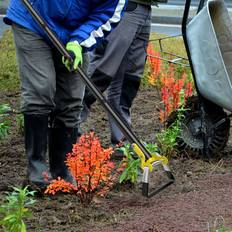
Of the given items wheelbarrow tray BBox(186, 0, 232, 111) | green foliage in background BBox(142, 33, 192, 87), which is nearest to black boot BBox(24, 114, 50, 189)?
wheelbarrow tray BBox(186, 0, 232, 111)

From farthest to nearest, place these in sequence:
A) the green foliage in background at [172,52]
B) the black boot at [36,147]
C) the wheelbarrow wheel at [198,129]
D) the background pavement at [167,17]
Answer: the background pavement at [167,17] → the green foliage in background at [172,52] → the wheelbarrow wheel at [198,129] → the black boot at [36,147]

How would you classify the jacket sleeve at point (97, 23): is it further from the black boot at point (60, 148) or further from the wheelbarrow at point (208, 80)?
the wheelbarrow at point (208, 80)

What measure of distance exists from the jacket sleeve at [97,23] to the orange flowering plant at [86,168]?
0.56 meters

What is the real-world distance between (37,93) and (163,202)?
0.96m

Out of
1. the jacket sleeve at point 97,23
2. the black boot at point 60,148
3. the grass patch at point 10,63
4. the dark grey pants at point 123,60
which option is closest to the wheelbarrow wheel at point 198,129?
the dark grey pants at point 123,60

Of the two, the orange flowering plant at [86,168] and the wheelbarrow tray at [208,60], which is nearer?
the orange flowering plant at [86,168]

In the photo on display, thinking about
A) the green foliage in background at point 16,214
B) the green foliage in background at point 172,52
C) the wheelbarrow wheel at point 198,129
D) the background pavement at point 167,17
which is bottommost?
the background pavement at point 167,17

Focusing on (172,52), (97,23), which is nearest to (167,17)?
(172,52)

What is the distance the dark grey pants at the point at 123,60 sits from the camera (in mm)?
5586

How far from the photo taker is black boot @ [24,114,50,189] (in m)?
4.60

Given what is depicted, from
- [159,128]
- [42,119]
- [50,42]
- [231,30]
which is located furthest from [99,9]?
[159,128]

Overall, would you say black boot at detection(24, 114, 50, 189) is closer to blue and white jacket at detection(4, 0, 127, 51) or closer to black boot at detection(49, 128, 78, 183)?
black boot at detection(49, 128, 78, 183)

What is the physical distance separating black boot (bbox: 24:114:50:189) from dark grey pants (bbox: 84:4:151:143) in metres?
0.93

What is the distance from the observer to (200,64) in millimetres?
5371
